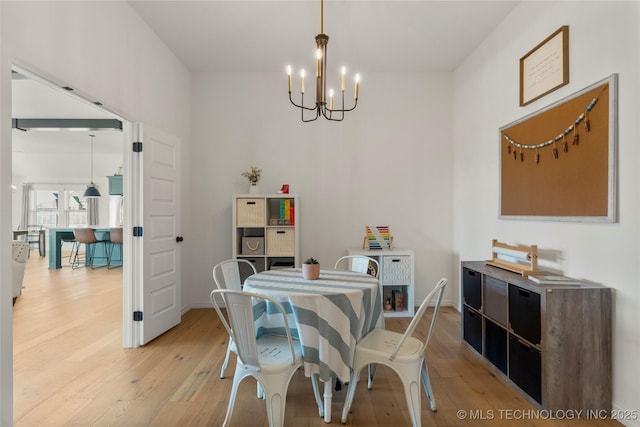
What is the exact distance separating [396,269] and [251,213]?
177cm

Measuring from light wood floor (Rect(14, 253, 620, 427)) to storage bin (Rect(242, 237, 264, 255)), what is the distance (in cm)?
84

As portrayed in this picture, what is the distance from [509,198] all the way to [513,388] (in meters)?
1.54

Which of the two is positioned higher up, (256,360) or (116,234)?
(116,234)

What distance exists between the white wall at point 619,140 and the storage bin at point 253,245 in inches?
93.1

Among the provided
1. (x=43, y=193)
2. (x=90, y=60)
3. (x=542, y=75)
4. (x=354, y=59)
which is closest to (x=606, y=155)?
(x=542, y=75)

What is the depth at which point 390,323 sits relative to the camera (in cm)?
374

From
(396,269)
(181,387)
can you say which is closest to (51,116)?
(181,387)

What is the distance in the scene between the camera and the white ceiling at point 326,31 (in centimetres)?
299

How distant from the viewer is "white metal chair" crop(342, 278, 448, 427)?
1.82 meters

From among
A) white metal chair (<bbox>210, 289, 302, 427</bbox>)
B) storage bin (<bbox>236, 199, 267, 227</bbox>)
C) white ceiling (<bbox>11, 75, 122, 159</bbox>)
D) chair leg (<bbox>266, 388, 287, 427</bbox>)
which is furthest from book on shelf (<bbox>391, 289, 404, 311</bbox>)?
white ceiling (<bbox>11, 75, 122, 159</bbox>)

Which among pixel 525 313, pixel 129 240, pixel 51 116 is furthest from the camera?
pixel 51 116

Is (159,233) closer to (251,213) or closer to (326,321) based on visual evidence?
(251,213)

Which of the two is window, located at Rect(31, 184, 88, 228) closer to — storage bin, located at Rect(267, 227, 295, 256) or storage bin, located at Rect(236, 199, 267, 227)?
storage bin, located at Rect(236, 199, 267, 227)

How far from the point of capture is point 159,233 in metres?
3.37
